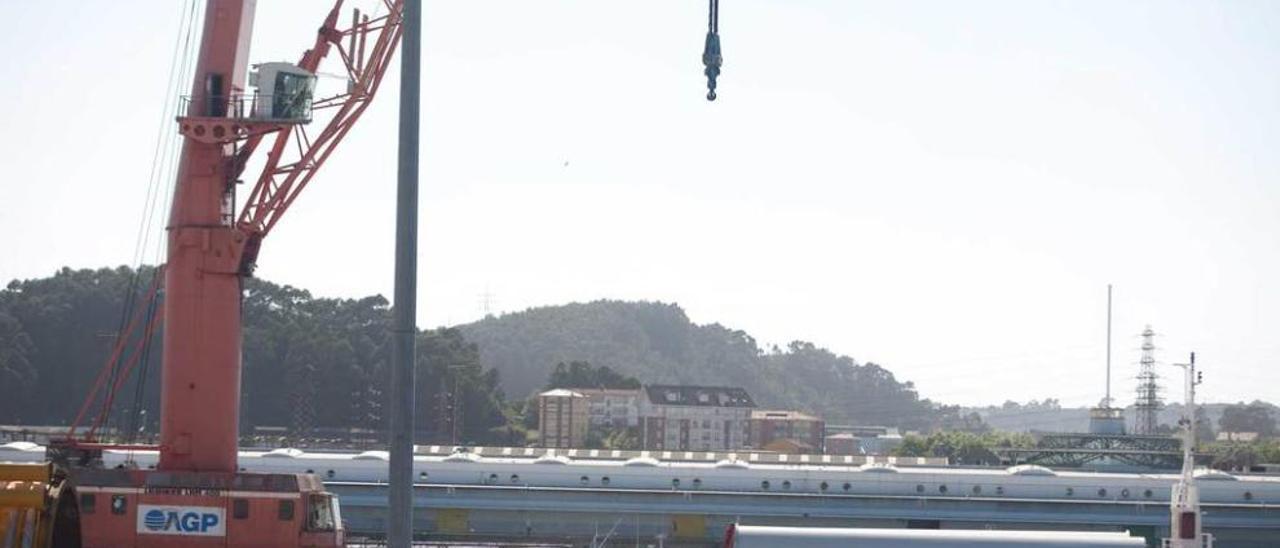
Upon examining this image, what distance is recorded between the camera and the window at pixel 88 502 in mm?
38094

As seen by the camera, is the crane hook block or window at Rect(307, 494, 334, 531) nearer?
the crane hook block

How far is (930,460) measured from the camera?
102m

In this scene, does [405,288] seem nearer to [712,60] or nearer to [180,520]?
[712,60]

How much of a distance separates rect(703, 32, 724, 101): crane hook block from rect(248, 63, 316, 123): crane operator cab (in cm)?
1333

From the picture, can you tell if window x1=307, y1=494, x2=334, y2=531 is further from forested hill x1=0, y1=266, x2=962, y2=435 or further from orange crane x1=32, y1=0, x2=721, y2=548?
forested hill x1=0, y1=266, x2=962, y2=435

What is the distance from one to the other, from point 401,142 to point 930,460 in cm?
8857

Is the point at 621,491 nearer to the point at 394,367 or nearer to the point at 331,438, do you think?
the point at 394,367

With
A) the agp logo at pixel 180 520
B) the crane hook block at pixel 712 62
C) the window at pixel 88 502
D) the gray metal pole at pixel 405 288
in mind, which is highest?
the crane hook block at pixel 712 62

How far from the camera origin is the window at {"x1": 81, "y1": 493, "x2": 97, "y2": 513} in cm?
3809

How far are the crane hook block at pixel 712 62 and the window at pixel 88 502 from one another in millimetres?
16935

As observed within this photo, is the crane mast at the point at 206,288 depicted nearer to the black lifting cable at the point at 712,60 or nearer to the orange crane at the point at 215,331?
the orange crane at the point at 215,331

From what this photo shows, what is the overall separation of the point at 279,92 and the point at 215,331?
589 centimetres

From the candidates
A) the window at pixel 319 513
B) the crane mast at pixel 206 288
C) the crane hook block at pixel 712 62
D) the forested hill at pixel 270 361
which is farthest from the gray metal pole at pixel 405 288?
the forested hill at pixel 270 361

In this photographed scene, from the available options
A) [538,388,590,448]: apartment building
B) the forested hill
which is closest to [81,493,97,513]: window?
the forested hill
